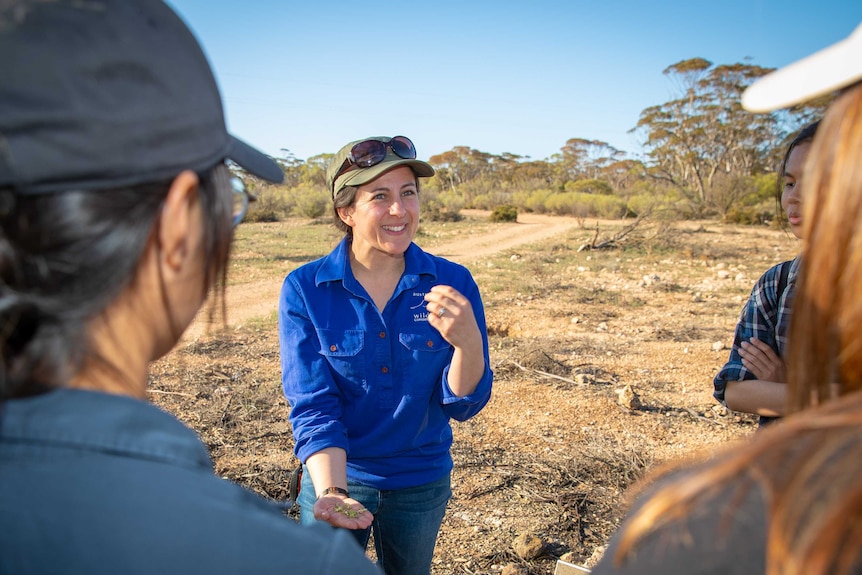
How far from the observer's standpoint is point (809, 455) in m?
0.58

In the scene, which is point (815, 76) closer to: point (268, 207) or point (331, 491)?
point (331, 491)

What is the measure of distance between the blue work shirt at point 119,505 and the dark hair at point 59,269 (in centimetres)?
5

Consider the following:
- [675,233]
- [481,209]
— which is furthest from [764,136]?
[675,233]

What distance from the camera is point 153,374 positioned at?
5.70 metres

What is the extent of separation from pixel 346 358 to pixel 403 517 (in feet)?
1.97

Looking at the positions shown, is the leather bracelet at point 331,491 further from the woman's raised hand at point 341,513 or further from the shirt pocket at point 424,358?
the shirt pocket at point 424,358

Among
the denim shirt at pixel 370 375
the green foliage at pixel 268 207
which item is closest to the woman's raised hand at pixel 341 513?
the denim shirt at pixel 370 375

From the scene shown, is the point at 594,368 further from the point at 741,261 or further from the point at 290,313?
the point at 741,261

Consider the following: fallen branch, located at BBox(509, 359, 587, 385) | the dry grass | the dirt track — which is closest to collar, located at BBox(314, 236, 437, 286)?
the dry grass

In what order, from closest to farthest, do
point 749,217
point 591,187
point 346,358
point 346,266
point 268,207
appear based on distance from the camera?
point 346,358 → point 346,266 → point 749,217 → point 268,207 → point 591,187

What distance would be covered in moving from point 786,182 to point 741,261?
1097 cm

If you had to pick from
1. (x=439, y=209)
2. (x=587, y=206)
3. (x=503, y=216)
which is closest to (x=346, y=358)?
(x=503, y=216)

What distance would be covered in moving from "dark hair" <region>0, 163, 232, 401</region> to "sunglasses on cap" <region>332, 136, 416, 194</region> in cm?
166

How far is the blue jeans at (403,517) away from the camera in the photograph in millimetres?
2164
